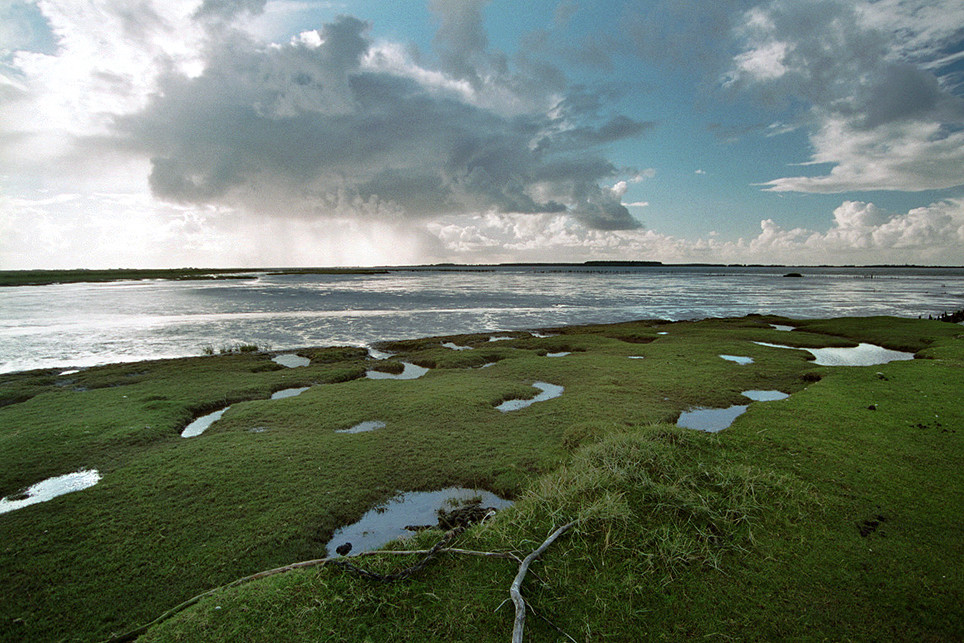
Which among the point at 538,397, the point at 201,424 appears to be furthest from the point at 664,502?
the point at 201,424

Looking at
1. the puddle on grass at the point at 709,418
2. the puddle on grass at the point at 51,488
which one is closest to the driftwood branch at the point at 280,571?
the puddle on grass at the point at 51,488

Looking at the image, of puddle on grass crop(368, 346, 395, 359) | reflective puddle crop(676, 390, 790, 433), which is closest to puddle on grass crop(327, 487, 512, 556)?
reflective puddle crop(676, 390, 790, 433)

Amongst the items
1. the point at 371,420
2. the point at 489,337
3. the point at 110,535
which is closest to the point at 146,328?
the point at 489,337

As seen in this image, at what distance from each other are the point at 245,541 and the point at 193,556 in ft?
2.40

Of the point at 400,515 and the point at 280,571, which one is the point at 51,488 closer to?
the point at 280,571

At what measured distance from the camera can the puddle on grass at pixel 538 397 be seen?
15.3 m

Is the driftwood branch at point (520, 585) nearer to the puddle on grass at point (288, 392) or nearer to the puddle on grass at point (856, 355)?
the puddle on grass at point (288, 392)

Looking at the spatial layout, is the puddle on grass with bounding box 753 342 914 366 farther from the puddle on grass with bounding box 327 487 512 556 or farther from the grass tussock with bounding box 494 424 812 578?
the puddle on grass with bounding box 327 487 512 556

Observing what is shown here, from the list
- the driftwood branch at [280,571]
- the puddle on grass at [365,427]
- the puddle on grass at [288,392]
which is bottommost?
the puddle on grass at [288,392]

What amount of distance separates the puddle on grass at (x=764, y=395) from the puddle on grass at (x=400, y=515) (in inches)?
431

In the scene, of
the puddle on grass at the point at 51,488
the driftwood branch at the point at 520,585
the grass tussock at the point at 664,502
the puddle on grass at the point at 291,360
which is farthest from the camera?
the puddle on grass at the point at 291,360

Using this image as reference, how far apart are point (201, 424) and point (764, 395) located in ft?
61.4

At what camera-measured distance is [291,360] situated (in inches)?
1004

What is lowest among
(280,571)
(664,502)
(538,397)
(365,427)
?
(538,397)
